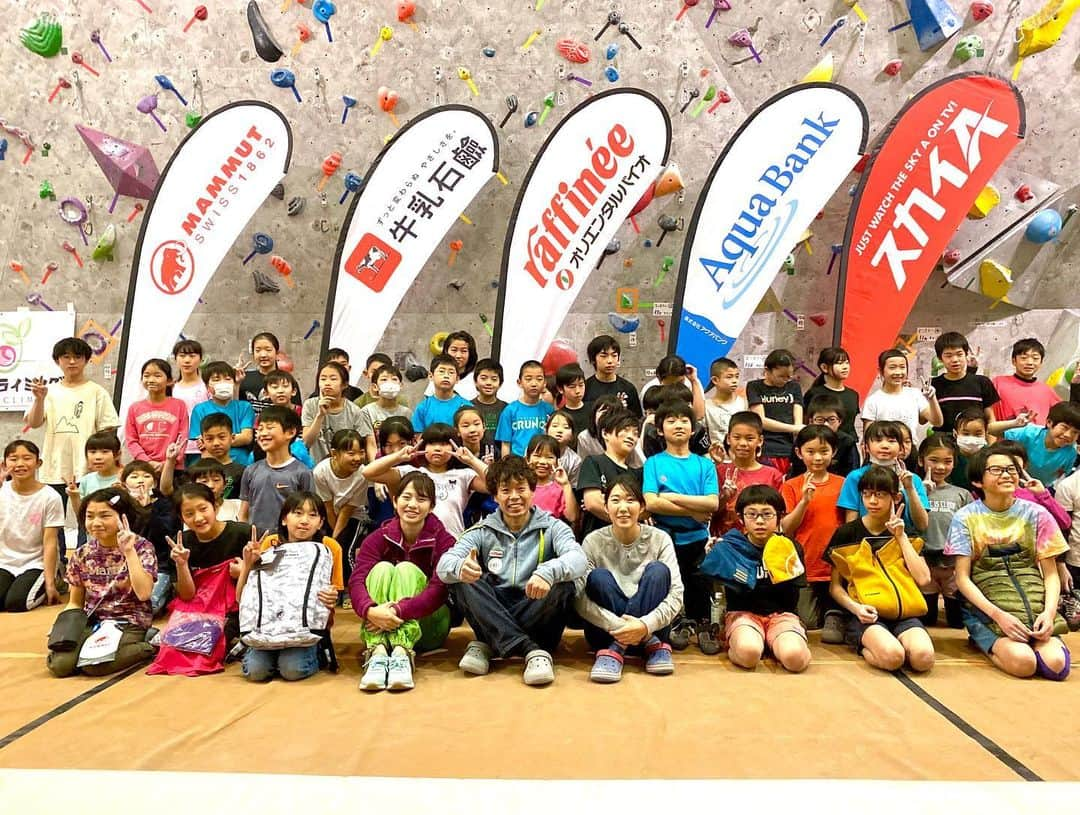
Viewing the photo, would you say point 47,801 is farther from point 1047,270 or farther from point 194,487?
point 1047,270

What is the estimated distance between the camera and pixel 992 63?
17.0 ft

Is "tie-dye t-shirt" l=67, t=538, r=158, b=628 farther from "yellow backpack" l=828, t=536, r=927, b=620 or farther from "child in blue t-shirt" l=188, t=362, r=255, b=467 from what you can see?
"yellow backpack" l=828, t=536, r=927, b=620

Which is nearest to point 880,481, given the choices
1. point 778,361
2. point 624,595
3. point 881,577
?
point 881,577

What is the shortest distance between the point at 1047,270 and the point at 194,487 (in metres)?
5.18

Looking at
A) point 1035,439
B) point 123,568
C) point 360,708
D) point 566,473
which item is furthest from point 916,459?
point 123,568

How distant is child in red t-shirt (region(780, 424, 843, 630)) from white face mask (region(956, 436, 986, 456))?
2.49 feet

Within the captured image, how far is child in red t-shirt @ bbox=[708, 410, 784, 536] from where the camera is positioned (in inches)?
129

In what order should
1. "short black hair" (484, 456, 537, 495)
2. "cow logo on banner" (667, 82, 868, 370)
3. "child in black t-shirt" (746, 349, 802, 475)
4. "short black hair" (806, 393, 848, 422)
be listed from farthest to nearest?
1. "cow logo on banner" (667, 82, 868, 370)
2. "child in black t-shirt" (746, 349, 802, 475)
3. "short black hair" (806, 393, 848, 422)
4. "short black hair" (484, 456, 537, 495)

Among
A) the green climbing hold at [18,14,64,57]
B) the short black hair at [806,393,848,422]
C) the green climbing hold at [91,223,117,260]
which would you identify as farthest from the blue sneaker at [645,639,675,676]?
the green climbing hold at [18,14,64,57]

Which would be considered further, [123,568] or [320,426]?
[320,426]

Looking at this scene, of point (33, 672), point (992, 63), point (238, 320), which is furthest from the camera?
point (238, 320)

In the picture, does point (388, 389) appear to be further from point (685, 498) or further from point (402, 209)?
point (685, 498)

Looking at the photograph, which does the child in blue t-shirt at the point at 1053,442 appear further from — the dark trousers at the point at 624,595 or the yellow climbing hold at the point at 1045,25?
the yellow climbing hold at the point at 1045,25

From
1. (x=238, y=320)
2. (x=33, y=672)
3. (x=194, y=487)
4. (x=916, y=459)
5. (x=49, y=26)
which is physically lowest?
(x=33, y=672)
